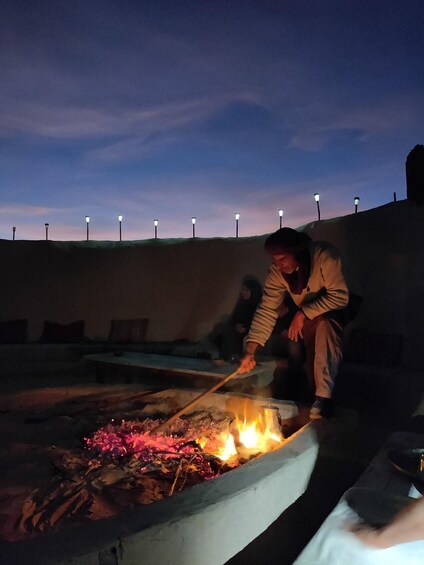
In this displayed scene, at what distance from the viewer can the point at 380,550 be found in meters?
1.46

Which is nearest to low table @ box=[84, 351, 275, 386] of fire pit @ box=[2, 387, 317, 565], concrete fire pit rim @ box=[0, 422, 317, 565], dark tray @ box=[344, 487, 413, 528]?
fire pit @ box=[2, 387, 317, 565]

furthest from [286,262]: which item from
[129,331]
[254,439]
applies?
[129,331]

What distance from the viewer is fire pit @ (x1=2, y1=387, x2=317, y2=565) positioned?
1653mm

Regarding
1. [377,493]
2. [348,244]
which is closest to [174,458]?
[377,493]

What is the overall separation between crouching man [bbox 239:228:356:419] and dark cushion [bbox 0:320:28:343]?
641 cm

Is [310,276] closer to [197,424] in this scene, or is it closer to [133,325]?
[197,424]

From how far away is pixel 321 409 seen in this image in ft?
10.2

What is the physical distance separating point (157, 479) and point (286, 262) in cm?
165

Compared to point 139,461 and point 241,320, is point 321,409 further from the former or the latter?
point 241,320

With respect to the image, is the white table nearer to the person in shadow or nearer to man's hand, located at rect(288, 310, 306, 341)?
man's hand, located at rect(288, 310, 306, 341)

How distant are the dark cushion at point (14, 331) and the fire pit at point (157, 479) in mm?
4248

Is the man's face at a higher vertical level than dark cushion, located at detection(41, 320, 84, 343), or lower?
higher

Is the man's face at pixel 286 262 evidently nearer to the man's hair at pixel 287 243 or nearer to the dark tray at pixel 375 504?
the man's hair at pixel 287 243

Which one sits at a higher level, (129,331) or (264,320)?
(264,320)
